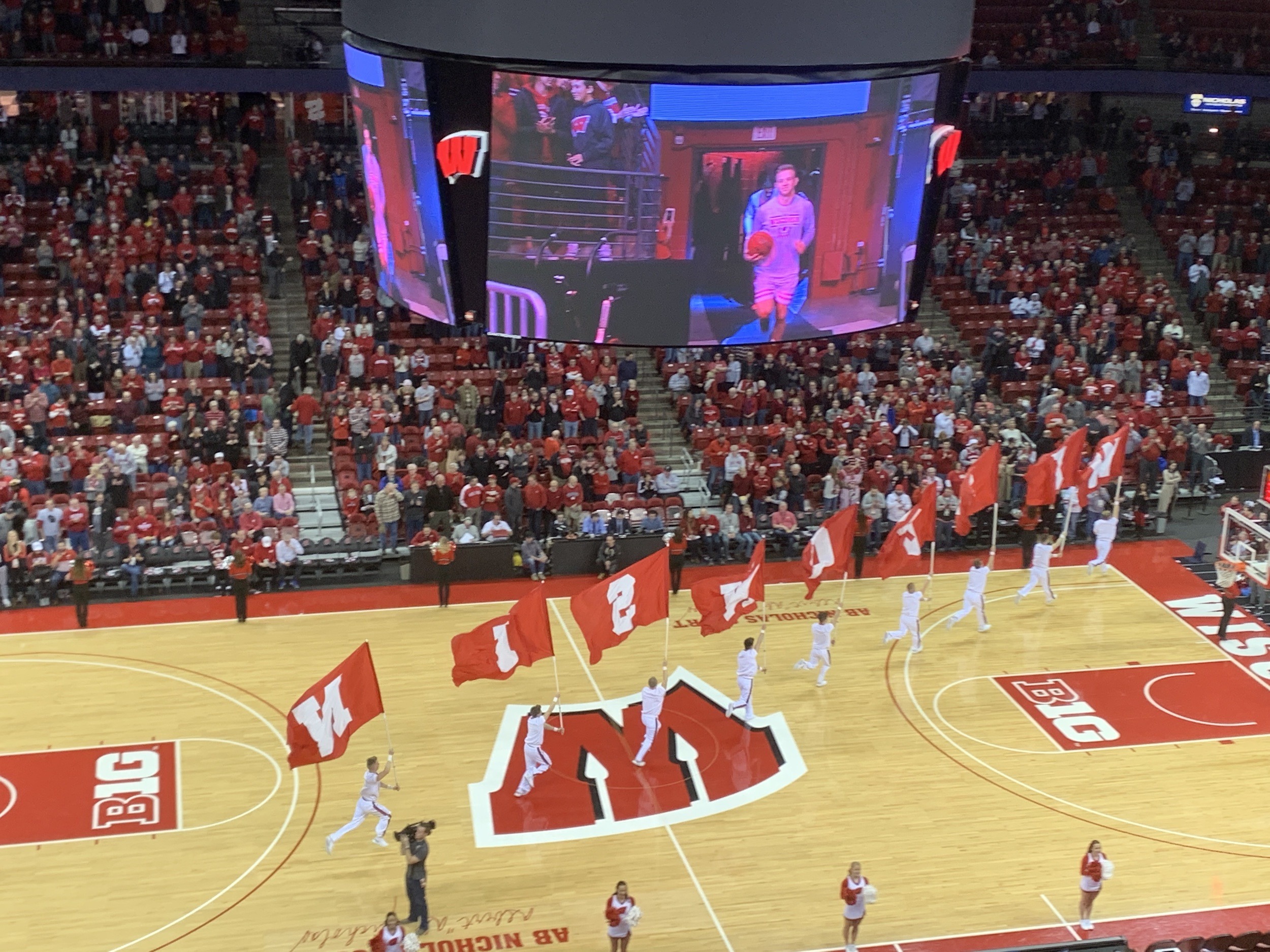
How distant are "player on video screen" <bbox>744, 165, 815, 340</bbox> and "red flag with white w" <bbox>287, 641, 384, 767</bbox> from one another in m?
7.23

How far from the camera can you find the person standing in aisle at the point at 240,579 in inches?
1065

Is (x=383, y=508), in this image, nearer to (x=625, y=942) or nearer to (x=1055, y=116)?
(x=625, y=942)

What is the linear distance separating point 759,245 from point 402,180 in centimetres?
454

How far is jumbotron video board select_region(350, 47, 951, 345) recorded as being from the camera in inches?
664

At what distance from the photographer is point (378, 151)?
62.8 ft

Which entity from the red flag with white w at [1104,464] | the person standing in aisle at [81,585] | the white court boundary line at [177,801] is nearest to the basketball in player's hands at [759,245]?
the white court boundary line at [177,801]

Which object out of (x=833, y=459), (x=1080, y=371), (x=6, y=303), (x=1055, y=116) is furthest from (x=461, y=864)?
(x=1055, y=116)

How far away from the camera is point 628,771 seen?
75.6ft

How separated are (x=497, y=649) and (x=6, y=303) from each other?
1695 centimetres

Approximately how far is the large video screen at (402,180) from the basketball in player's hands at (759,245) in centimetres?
358

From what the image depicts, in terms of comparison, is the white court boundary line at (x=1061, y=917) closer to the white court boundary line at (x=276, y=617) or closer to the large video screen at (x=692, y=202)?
the large video screen at (x=692, y=202)

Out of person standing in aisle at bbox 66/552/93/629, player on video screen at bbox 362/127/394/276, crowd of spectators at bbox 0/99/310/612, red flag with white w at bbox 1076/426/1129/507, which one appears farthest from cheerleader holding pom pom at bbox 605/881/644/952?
red flag with white w at bbox 1076/426/1129/507

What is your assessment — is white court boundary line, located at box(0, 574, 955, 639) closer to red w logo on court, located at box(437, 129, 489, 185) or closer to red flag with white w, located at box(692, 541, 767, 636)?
red flag with white w, located at box(692, 541, 767, 636)

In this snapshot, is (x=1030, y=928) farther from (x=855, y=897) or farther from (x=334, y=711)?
(x=334, y=711)
